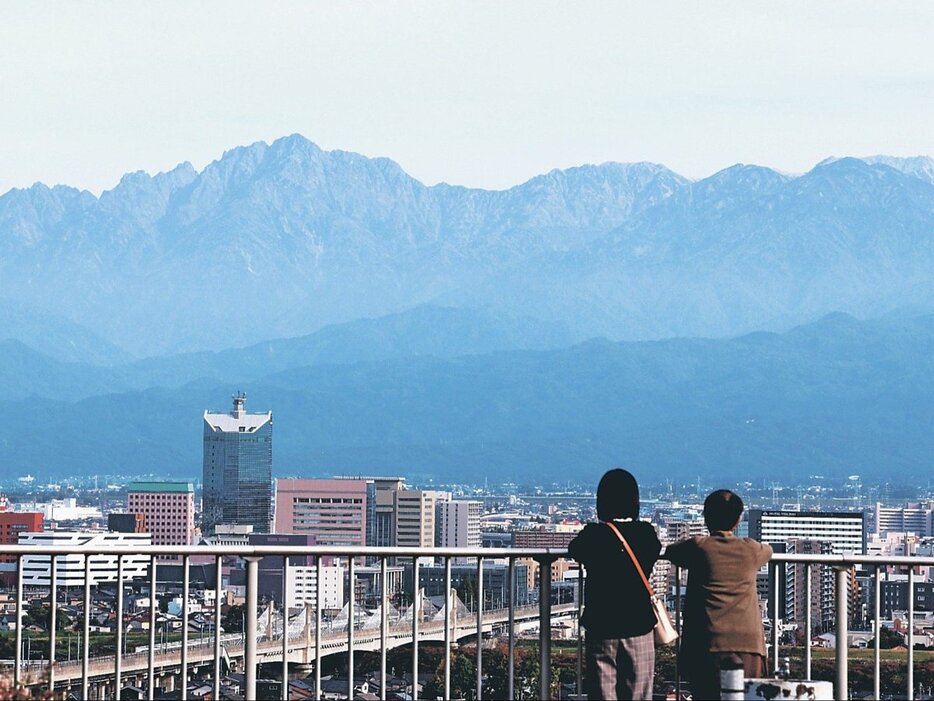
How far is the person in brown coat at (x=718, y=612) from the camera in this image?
24.2ft

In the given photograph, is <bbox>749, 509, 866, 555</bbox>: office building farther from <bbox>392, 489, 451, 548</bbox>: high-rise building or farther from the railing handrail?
the railing handrail

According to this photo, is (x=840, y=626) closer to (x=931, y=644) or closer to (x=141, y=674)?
(x=141, y=674)

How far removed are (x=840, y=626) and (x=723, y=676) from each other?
1.44 metres

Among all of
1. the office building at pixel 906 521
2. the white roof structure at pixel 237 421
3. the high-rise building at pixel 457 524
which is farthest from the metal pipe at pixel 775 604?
the white roof structure at pixel 237 421

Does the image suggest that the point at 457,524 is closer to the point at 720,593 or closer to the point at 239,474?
the point at 239,474

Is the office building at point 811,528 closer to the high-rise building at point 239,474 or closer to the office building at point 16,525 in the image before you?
the office building at point 16,525

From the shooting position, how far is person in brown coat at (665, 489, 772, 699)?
7.39 metres

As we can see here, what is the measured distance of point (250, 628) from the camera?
27.5 ft

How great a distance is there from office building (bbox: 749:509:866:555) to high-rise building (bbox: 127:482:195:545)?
45756mm

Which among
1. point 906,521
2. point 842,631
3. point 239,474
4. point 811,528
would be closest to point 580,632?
point 842,631

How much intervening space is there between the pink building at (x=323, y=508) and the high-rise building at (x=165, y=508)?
23.6 ft

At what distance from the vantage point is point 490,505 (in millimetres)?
198000

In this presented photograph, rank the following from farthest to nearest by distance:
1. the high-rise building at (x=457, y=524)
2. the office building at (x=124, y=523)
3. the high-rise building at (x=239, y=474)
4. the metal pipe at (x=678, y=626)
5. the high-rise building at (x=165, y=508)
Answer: the high-rise building at (x=239, y=474)
the high-rise building at (x=165, y=508)
the high-rise building at (x=457, y=524)
the office building at (x=124, y=523)
the metal pipe at (x=678, y=626)

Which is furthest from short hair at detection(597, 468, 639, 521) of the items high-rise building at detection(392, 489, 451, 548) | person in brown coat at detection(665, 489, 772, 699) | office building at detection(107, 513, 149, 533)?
high-rise building at detection(392, 489, 451, 548)
